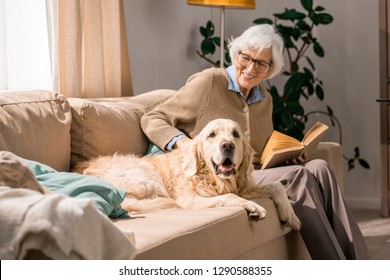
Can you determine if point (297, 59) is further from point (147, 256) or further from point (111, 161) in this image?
point (147, 256)

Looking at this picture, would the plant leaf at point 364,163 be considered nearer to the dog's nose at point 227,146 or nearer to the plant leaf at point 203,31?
the plant leaf at point 203,31

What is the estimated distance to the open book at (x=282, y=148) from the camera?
3.40 m

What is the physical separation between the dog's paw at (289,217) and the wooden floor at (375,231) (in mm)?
918

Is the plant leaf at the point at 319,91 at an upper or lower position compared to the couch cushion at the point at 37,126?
lower

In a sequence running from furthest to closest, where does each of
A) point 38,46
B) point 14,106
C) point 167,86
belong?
point 167,86 < point 38,46 < point 14,106

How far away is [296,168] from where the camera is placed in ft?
10.7

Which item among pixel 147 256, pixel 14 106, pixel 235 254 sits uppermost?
pixel 14 106

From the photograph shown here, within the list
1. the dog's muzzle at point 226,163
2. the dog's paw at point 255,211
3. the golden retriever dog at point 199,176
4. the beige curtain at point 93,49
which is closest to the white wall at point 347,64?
the beige curtain at point 93,49

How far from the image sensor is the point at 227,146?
9.43 ft

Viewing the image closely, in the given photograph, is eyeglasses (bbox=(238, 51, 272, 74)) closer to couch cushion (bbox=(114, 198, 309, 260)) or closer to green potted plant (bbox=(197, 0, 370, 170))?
couch cushion (bbox=(114, 198, 309, 260))

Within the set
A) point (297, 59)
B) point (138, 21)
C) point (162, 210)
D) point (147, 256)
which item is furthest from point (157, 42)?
point (147, 256)

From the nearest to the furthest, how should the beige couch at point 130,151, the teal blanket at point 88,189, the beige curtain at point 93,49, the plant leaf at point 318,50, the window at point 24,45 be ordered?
the beige couch at point 130,151, the teal blanket at point 88,189, the window at point 24,45, the beige curtain at point 93,49, the plant leaf at point 318,50

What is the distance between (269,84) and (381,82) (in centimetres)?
96

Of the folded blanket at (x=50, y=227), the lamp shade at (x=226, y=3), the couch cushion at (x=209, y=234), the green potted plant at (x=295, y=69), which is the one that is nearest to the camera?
the folded blanket at (x=50, y=227)
